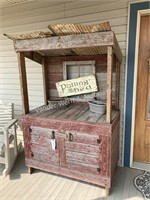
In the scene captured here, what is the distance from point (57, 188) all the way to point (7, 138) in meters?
0.91

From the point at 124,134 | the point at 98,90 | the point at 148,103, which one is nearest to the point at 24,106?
the point at 98,90

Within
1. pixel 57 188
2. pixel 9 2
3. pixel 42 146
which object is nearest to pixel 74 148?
pixel 42 146

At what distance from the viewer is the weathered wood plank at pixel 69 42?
1.63m

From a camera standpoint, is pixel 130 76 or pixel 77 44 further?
pixel 130 76

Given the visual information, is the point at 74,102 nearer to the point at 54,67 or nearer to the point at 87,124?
the point at 54,67

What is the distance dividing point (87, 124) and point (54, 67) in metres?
1.20

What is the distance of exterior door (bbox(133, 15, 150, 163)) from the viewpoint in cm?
228

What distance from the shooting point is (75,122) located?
200 centimetres

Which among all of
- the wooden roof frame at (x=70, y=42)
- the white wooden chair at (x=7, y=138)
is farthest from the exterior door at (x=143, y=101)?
the white wooden chair at (x=7, y=138)

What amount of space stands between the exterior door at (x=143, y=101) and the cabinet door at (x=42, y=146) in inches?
47.4

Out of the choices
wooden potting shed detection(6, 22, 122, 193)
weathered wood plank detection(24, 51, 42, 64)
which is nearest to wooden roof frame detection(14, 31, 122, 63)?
wooden potting shed detection(6, 22, 122, 193)

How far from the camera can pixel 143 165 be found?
256 centimetres

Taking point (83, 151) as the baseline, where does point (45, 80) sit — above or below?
above

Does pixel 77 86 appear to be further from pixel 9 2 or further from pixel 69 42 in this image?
pixel 9 2
